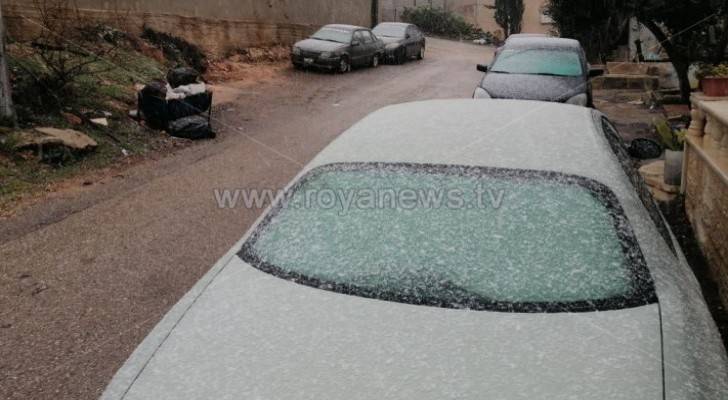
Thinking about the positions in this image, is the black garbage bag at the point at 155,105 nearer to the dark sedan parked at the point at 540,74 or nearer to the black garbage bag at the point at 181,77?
the black garbage bag at the point at 181,77

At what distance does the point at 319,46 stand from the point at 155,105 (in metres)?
9.64

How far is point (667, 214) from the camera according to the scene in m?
6.63

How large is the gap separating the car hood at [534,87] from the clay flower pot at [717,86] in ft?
6.15

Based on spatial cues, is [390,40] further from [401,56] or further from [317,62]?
[317,62]

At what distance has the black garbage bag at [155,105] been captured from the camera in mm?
10344

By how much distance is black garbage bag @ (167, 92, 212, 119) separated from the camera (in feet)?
34.2

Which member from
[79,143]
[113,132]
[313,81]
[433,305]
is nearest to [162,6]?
[313,81]

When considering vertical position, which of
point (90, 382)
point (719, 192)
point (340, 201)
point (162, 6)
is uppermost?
point (162, 6)

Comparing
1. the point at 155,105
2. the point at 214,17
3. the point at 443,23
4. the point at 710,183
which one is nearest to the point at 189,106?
the point at 155,105

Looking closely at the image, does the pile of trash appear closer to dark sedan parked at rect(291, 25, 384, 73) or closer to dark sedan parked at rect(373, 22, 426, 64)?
dark sedan parked at rect(291, 25, 384, 73)

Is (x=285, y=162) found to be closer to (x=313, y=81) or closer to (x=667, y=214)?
(x=667, y=214)

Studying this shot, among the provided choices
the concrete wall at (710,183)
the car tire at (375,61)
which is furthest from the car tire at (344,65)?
the concrete wall at (710,183)

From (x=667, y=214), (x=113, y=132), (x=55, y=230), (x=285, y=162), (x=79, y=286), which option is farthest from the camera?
(x=113, y=132)

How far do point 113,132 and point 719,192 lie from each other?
8.17 meters
